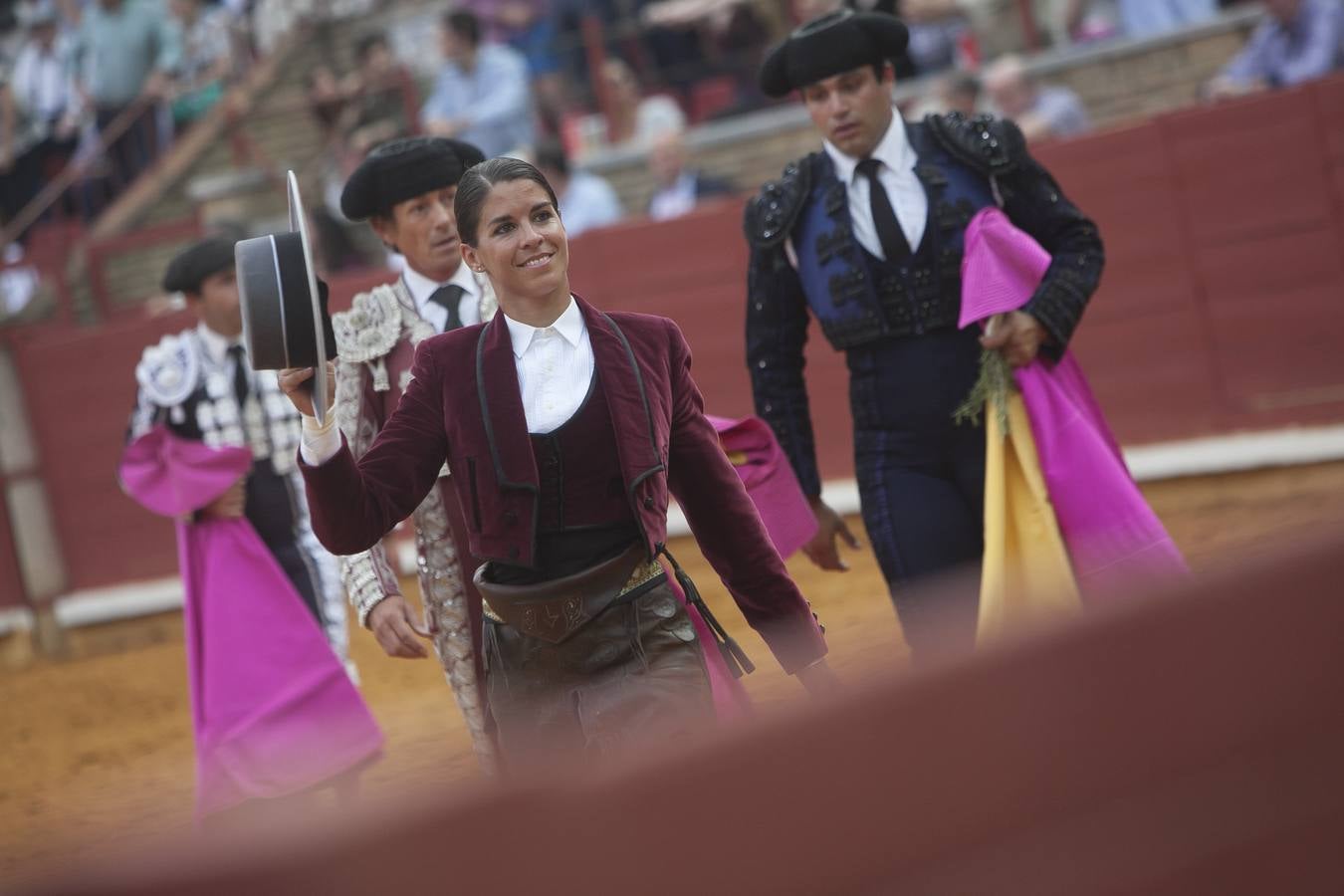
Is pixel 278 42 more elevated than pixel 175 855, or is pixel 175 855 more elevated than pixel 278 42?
pixel 278 42

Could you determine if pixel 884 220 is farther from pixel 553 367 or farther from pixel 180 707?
pixel 180 707

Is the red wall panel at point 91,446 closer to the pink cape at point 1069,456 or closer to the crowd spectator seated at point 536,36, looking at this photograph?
the crowd spectator seated at point 536,36

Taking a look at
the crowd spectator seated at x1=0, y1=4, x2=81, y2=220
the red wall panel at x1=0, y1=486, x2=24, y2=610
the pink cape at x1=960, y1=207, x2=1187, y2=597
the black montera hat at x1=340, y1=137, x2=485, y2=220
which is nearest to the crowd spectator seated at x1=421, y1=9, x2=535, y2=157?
the red wall panel at x1=0, y1=486, x2=24, y2=610

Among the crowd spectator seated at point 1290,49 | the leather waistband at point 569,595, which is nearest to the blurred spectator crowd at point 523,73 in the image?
the crowd spectator seated at point 1290,49

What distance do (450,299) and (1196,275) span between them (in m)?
5.52

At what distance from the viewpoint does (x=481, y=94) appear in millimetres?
11078

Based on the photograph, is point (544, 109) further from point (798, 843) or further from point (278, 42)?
point (798, 843)

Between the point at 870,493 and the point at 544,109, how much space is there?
793cm

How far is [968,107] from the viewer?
340 inches

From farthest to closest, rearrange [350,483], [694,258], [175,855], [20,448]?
[20,448] < [694,258] < [350,483] < [175,855]

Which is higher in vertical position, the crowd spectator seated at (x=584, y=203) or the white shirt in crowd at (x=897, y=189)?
the crowd spectator seated at (x=584, y=203)

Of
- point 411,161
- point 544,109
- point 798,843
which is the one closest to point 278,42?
point 544,109

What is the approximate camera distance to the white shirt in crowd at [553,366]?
9.26 ft

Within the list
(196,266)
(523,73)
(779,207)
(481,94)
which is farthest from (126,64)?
(779,207)
